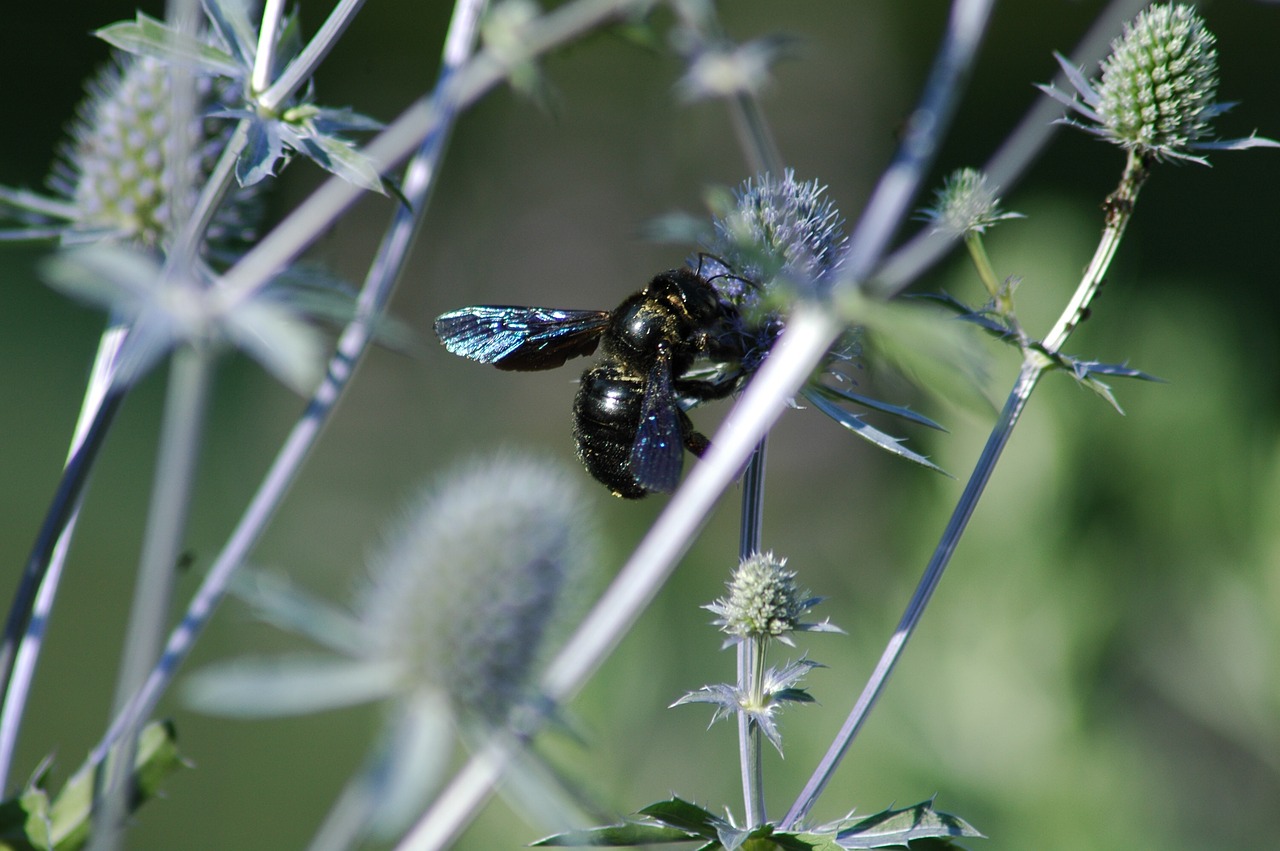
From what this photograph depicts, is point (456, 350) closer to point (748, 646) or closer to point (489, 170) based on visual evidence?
point (748, 646)

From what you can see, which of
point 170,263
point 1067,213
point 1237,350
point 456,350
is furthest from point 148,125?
point 1237,350

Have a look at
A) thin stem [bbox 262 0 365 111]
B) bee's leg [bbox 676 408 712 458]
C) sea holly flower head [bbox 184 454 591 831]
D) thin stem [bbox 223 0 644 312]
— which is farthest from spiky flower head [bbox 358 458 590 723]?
bee's leg [bbox 676 408 712 458]

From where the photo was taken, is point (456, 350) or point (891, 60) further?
point (891, 60)

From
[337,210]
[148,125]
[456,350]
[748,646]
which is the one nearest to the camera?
[337,210]

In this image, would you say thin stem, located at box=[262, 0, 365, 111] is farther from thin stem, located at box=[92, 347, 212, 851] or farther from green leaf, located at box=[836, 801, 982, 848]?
green leaf, located at box=[836, 801, 982, 848]

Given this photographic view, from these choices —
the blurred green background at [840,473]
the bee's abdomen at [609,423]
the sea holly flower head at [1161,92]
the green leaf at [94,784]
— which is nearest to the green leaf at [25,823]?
the green leaf at [94,784]

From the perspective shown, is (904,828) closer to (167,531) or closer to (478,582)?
(478,582)
